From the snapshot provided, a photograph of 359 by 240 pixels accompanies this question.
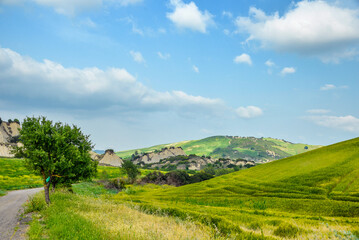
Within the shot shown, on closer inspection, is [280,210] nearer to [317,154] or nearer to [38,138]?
[317,154]

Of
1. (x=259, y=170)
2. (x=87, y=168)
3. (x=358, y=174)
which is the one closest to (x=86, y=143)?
(x=87, y=168)

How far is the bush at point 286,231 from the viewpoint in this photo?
15680mm

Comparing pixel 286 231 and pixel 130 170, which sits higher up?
pixel 286 231

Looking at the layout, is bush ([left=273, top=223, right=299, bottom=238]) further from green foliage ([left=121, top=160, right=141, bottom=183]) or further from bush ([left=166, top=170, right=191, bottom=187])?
bush ([left=166, top=170, right=191, bottom=187])

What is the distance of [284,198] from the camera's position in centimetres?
2878

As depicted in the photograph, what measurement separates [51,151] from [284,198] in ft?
96.9

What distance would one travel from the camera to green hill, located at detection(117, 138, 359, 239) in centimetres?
1811

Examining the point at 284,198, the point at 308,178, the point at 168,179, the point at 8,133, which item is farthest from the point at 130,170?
the point at 8,133

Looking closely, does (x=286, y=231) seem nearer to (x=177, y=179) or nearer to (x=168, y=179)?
(x=168, y=179)

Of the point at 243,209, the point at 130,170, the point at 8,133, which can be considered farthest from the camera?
the point at 8,133

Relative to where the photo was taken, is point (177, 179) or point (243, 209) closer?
point (243, 209)

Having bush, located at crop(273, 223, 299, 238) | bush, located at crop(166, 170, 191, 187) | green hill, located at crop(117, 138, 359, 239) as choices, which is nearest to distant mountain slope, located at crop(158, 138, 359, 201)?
green hill, located at crop(117, 138, 359, 239)

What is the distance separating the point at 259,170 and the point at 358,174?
53.3 ft

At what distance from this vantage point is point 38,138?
91.0 ft
